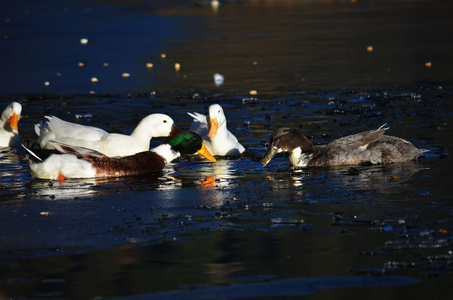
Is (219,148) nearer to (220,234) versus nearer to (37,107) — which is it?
(220,234)

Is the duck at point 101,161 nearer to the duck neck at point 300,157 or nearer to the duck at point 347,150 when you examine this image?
the duck at point 347,150

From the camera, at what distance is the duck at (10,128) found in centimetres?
1354

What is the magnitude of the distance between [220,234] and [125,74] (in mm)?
12856

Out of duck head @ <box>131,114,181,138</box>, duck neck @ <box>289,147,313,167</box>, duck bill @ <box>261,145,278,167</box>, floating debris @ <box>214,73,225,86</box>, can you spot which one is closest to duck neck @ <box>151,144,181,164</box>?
duck head @ <box>131,114,181,138</box>

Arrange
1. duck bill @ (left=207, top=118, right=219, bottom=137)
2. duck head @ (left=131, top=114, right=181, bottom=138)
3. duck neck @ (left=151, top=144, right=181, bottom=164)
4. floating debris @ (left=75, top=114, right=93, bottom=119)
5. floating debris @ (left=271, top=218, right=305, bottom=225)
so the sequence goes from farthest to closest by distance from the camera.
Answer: floating debris @ (left=75, top=114, right=93, bottom=119) → duck head @ (left=131, top=114, right=181, bottom=138) → duck bill @ (left=207, top=118, right=219, bottom=137) → duck neck @ (left=151, top=144, right=181, bottom=164) → floating debris @ (left=271, top=218, right=305, bottom=225)

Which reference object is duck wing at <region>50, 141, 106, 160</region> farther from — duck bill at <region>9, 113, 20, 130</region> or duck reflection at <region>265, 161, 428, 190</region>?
duck bill at <region>9, 113, 20, 130</region>

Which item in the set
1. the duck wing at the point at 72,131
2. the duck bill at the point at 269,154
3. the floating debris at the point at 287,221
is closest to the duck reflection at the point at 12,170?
the duck wing at the point at 72,131

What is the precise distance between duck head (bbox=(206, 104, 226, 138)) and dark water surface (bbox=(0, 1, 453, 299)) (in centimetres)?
60

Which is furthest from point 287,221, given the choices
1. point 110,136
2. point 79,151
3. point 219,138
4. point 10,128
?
point 10,128

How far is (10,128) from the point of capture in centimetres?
1380

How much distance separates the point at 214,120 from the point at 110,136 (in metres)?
1.54

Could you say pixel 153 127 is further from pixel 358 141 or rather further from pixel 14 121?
pixel 358 141

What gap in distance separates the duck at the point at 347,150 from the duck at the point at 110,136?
2.09 metres

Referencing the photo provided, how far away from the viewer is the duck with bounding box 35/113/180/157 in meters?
12.0
